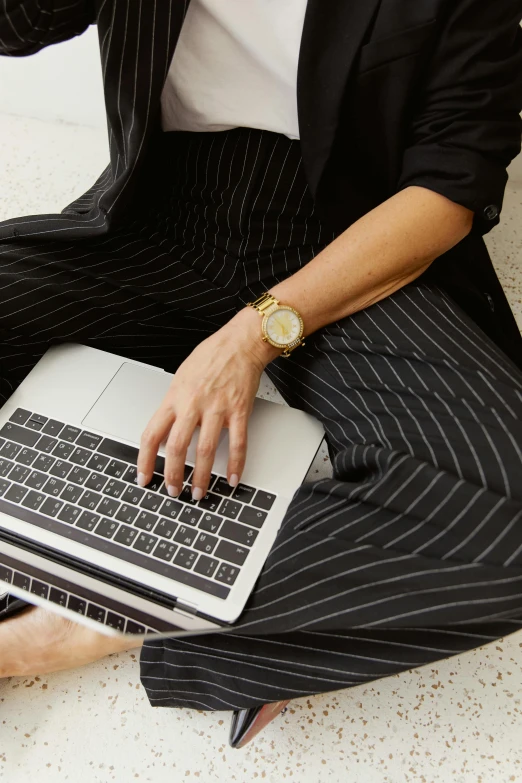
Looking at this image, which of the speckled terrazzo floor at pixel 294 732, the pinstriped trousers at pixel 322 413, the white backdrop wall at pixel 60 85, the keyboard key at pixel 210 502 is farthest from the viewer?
the white backdrop wall at pixel 60 85

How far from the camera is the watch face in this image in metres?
0.82

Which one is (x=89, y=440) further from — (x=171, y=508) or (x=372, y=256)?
(x=372, y=256)

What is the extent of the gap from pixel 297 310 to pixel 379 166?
24cm

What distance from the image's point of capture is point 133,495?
76cm

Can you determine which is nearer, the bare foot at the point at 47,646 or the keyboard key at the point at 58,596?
the keyboard key at the point at 58,596

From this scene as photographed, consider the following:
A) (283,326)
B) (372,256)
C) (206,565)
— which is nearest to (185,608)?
(206,565)

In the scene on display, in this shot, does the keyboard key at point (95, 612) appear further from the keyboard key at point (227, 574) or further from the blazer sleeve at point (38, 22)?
the blazer sleeve at point (38, 22)

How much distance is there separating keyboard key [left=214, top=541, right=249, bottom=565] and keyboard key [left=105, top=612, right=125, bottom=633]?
142 mm

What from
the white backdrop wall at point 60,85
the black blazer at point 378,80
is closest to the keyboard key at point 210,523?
the black blazer at point 378,80

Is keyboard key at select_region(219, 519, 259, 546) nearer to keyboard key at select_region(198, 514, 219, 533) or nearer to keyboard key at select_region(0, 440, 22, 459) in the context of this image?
keyboard key at select_region(198, 514, 219, 533)

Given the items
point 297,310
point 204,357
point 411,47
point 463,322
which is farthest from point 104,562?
point 411,47

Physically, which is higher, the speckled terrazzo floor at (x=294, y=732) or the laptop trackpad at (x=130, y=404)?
the laptop trackpad at (x=130, y=404)

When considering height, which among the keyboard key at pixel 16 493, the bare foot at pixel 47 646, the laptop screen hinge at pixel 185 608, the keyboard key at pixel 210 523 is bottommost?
the bare foot at pixel 47 646

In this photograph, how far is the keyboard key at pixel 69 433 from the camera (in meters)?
0.81
